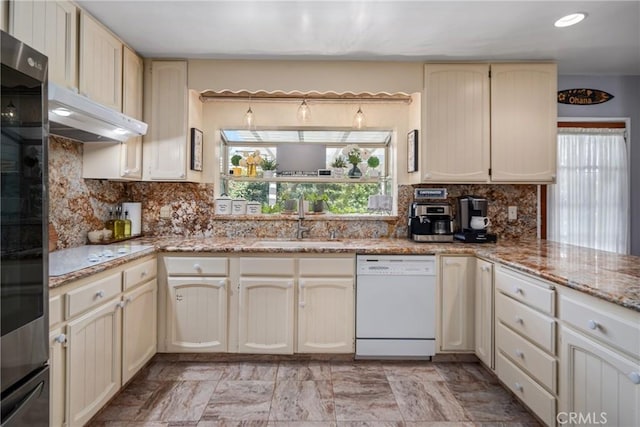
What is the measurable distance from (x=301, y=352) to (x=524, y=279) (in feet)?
5.29

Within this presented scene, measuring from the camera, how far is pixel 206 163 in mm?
3248

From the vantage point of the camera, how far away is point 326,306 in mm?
2645

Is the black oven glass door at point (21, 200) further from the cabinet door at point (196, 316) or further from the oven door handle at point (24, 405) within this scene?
the cabinet door at point (196, 316)

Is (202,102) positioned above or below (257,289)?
above

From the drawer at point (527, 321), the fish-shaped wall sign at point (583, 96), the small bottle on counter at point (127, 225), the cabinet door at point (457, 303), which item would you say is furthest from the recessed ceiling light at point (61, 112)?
the fish-shaped wall sign at point (583, 96)

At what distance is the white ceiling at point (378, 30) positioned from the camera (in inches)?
84.0

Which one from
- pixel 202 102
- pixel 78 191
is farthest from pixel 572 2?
pixel 78 191

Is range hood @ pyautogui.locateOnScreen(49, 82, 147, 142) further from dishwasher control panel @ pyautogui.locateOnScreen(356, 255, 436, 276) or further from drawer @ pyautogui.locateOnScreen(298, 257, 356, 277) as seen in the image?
dishwasher control panel @ pyautogui.locateOnScreen(356, 255, 436, 276)

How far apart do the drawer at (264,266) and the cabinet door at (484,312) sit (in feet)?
4.56

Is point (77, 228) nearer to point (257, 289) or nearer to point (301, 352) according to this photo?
point (257, 289)

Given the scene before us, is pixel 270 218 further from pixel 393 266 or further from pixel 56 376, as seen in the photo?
pixel 56 376

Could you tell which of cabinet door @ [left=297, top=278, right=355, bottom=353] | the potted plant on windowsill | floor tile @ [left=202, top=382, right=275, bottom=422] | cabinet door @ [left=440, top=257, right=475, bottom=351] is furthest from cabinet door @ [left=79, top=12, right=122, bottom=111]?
cabinet door @ [left=440, top=257, right=475, bottom=351]

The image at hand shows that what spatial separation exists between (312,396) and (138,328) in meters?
1.24

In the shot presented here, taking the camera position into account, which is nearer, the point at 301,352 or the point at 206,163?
the point at 301,352
